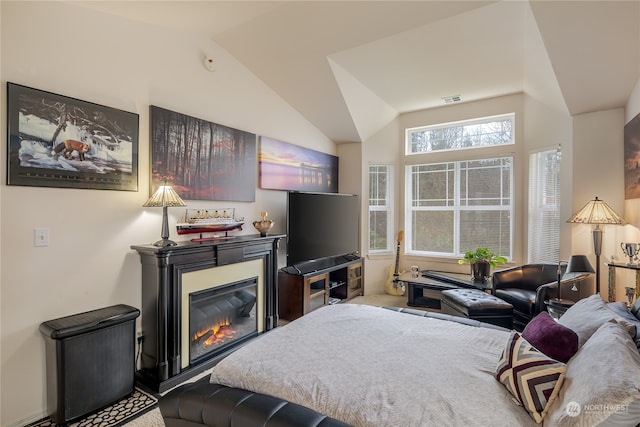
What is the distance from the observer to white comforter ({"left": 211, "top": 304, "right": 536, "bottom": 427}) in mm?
1235

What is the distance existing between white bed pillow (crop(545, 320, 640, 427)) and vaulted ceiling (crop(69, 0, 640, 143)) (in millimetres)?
2505

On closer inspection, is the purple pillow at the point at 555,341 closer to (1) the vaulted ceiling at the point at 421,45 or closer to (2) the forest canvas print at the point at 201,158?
(1) the vaulted ceiling at the point at 421,45

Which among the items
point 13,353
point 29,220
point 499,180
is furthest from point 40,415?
point 499,180

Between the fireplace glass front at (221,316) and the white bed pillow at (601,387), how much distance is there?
2.54 meters

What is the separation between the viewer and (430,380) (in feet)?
4.63

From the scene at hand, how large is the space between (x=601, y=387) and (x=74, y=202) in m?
3.07

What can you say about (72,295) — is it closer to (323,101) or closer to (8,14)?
(8,14)

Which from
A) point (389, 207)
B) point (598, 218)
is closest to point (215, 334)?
point (389, 207)

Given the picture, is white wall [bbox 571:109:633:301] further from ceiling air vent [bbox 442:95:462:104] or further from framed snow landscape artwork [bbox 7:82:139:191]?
framed snow landscape artwork [bbox 7:82:139:191]

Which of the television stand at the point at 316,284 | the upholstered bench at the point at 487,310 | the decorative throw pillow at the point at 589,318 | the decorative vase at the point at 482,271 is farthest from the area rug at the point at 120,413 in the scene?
the decorative vase at the point at 482,271

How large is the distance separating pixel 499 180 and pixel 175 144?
446 centimetres

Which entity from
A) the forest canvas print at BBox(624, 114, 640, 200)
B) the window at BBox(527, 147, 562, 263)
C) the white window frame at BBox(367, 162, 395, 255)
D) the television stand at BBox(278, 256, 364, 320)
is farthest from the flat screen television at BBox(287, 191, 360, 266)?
the forest canvas print at BBox(624, 114, 640, 200)

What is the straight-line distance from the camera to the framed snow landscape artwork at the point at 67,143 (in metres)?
2.02

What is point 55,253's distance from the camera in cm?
221
